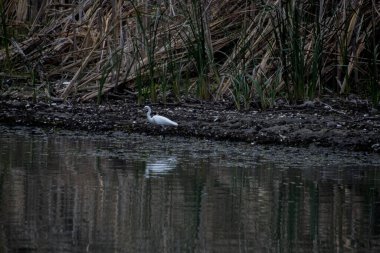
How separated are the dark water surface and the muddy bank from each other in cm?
27

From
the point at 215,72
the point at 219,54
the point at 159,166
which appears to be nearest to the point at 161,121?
the point at 215,72

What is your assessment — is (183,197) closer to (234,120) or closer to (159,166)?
(159,166)

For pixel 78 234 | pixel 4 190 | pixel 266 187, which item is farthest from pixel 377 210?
pixel 4 190

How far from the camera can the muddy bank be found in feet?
32.2

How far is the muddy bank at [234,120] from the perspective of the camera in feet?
32.2

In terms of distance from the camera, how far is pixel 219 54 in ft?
43.2

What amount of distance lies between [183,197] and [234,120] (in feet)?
12.4

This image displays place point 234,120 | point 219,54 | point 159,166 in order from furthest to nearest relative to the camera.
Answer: point 219,54 < point 234,120 < point 159,166

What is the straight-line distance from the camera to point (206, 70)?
12.2 metres

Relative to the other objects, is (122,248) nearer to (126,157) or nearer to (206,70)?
(126,157)

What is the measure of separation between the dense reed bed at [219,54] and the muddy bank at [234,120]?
0.24m

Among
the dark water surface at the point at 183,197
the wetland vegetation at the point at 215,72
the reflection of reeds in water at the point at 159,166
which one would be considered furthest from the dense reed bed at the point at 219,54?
the reflection of reeds in water at the point at 159,166

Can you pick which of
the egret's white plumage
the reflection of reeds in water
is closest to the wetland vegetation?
the egret's white plumage

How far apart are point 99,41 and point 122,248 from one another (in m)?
8.37
